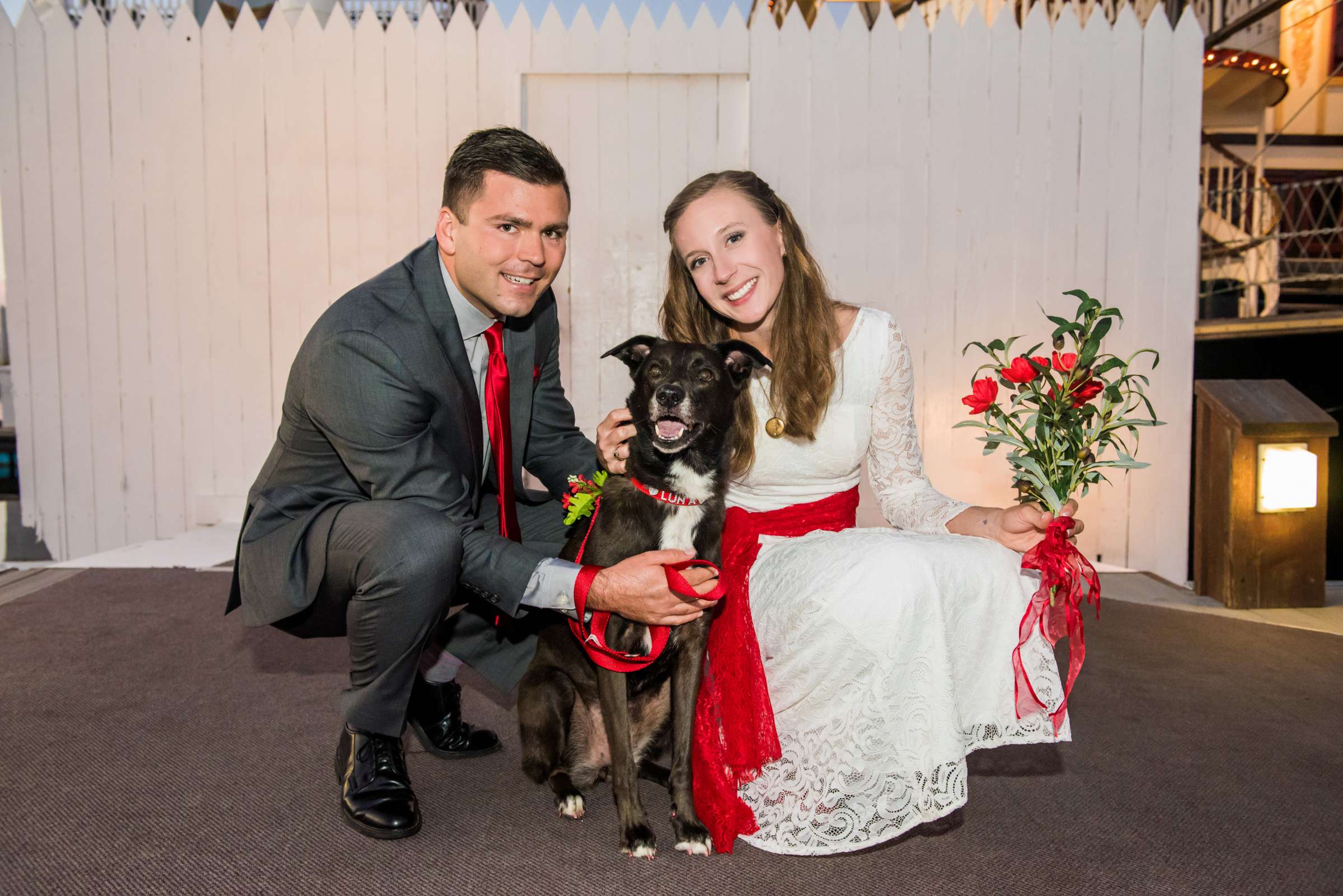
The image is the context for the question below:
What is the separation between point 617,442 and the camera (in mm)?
2156

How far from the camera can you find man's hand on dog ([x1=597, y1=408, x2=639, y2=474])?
215 centimetres

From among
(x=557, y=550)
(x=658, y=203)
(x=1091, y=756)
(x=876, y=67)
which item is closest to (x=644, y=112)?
(x=658, y=203)

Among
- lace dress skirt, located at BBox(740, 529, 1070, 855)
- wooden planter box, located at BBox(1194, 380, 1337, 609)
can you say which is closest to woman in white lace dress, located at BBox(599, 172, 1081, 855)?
lace dress skirt, located at BBox(740, 529, 1070, 855)

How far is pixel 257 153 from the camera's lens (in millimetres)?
4809

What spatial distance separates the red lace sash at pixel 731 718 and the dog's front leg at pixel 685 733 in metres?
0.03

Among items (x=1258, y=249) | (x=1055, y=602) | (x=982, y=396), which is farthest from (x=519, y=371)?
(x=1258, y=249)

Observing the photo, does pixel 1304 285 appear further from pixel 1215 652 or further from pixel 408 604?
pixel 408 604

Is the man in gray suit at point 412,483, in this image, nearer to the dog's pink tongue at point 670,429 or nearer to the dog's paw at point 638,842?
the dog's pink tongue at point 670,429

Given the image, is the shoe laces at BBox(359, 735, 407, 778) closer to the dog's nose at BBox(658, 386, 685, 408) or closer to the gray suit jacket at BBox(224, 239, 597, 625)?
the gray suit jacket at BBox(224, 239, 597, 625)

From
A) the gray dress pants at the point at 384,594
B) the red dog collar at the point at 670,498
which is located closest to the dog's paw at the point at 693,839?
the gray dress pants at the point at 384,594

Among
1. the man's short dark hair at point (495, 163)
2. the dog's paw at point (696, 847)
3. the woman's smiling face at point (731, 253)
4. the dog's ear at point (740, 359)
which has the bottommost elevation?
the dog's paw at point (696, 847)

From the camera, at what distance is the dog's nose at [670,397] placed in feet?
6.53

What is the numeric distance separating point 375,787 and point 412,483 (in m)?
0.69

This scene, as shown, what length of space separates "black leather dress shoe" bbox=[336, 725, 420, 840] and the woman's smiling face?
1363 mm
